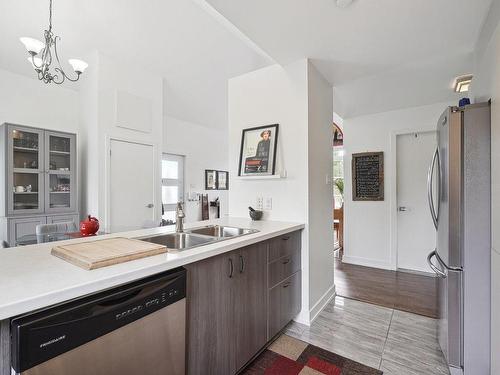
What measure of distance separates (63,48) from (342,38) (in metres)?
3.55

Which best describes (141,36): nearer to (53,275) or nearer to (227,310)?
(53,275)

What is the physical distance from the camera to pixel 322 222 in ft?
8.52

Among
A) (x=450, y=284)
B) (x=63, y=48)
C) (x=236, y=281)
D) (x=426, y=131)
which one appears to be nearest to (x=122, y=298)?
(x=236, y=281)

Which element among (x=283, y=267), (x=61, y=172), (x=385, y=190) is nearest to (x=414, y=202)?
(x=385, y=190)

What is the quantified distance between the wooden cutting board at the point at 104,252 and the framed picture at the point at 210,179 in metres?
4.71

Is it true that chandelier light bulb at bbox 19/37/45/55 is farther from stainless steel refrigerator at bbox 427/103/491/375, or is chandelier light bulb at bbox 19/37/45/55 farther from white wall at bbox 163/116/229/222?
stainless steel refrigerator at bbox 427/103/491/375


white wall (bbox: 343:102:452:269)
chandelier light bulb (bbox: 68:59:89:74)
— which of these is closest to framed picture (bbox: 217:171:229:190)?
white wall (bbox: 343:102:452:269)

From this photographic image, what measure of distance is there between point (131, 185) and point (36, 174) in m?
1.15

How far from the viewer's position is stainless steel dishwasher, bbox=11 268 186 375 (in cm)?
75

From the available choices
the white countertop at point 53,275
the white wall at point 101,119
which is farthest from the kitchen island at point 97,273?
the white wall at point 101,119

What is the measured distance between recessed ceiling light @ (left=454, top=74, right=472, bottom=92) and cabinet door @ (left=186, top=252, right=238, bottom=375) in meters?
3.12

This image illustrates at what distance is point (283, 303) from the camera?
2.01m

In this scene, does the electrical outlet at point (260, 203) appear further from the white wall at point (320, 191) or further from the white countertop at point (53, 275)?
the white countertop at point (53, 275)

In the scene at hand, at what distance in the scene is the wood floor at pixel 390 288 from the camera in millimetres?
2660
